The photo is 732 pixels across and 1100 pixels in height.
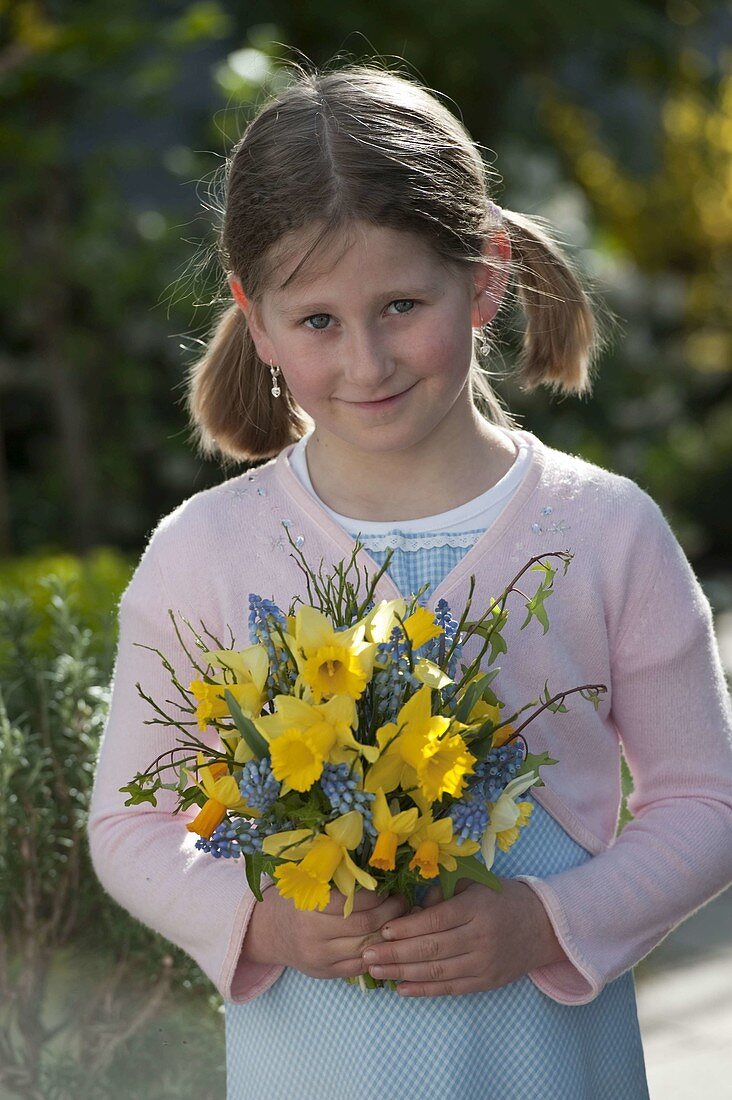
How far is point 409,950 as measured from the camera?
1.44m

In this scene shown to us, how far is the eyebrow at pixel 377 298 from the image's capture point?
1513 millimetres

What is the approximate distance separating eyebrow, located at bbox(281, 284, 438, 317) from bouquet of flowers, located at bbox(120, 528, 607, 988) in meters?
0.33

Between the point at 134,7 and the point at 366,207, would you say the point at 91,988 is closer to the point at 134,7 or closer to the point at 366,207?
the point at 366,207

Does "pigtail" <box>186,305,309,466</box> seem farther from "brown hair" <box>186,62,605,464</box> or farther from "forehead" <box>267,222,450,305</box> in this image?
"forehead" <box>267,222,450,305</box>

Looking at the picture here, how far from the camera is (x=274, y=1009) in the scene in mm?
1627

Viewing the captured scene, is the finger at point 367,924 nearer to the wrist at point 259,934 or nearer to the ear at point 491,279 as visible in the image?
the wrist at point 259,934

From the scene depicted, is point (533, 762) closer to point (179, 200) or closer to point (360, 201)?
point (360, 201)

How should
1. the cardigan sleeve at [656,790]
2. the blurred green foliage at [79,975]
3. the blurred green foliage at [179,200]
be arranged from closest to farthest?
the cardigan sleeve at [656,790]
the blurred green foliage at [79,975]
the blurred green foliage at [179,200]

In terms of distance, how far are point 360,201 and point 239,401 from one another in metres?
0.47

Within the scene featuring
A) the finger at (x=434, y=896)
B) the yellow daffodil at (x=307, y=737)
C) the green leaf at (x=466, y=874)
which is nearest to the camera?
the yellow daffodil at (x=307, y=737)

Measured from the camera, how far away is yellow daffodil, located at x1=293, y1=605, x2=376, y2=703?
1274 mm

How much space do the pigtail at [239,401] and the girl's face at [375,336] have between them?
0.25 m

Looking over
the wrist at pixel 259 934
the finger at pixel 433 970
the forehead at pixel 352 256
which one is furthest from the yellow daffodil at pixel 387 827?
the forehead at pixel 352 256

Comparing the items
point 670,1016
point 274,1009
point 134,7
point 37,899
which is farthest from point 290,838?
point 134,7
